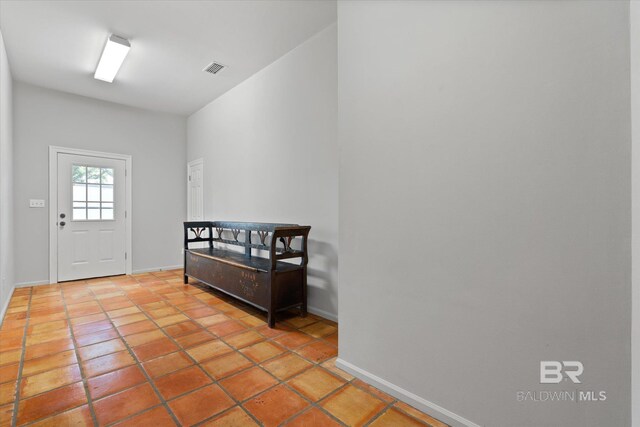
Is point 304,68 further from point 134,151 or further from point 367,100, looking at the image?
point 134,151

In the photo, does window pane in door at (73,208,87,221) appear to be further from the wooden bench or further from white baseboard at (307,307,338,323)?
white baseboard at (307,307,338,323)

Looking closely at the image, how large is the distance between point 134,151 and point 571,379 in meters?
6.21

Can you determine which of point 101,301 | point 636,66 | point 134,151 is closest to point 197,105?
point 134,151

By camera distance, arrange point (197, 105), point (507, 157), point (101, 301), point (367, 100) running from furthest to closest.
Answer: point (197, 105)
point (101, 301)
point (367, 100)
point (507, 157)

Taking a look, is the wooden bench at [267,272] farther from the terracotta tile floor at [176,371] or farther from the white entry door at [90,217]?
the white entry door at [90,217]

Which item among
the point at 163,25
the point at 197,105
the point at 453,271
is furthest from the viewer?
the point at 197,105

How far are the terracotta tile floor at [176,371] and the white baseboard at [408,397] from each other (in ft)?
0.12

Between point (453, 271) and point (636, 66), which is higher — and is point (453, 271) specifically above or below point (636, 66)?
below

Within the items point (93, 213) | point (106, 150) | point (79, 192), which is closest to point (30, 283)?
point (93, 213)

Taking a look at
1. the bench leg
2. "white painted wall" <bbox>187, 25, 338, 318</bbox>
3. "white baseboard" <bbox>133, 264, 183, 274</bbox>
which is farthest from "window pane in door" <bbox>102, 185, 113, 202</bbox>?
the bench leg

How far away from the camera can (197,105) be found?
5.15 metres

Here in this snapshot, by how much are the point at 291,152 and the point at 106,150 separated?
12.1ft

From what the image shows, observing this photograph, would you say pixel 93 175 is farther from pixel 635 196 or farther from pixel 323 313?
pixel 635 196

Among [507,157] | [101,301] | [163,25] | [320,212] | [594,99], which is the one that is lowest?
[101,301]
